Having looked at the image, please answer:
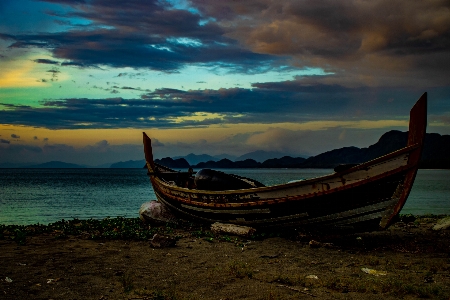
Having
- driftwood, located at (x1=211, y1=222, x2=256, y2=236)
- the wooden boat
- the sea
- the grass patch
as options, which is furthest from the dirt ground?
the sea

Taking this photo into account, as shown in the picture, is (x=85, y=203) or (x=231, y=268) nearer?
(x=231, y=268)

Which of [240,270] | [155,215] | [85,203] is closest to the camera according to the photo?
[240,270]

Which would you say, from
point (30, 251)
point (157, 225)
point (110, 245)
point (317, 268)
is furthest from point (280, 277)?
point (157, 225)

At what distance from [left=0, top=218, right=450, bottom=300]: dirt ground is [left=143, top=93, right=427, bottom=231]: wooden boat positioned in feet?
2.53

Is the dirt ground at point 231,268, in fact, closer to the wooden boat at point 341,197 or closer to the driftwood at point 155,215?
the wooden boat at point 341,197

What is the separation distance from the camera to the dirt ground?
23.2 ft

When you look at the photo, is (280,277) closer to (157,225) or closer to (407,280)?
(407,280)

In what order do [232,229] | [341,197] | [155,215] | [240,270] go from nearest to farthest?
[240,270]
[341,197]
[232,229]
[155,215]

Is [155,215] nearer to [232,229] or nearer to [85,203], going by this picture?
[232,229]

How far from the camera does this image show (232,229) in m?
13.5

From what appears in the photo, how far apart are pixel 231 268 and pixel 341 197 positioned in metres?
4.40

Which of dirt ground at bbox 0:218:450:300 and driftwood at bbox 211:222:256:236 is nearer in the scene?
dirt ground at bbox 0:218:450:300

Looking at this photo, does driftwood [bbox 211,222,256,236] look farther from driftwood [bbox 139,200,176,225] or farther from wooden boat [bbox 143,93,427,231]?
driftwood [bbox 139,200,176,225]

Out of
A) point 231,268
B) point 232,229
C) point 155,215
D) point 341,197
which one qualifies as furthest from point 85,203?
point 231,268
